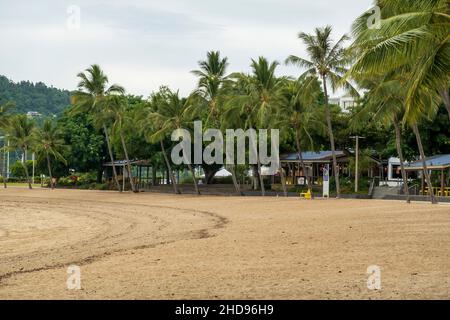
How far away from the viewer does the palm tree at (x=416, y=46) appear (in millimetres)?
12883

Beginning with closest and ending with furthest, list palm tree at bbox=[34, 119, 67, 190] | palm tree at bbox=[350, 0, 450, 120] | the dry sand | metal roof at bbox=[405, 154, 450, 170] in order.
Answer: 1. the dry sand
2. palm tree at bbox=[350, 0, 450, 120]
3. metal roof at bbox=[405, 154, 450, 170]
4. palm tree at bbox=[34, 119, 67, 190]

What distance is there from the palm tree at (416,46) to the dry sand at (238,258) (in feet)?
10.9

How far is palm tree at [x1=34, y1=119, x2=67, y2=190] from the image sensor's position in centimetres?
6494

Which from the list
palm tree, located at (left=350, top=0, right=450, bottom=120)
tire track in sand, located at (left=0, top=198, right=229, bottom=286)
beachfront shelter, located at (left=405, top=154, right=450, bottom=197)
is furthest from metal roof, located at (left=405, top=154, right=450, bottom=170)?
palm tree, located at (left=350, top=0, right=450, bottom=120)

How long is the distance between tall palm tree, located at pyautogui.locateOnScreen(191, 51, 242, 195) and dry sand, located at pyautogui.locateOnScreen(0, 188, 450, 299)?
77.4 ft

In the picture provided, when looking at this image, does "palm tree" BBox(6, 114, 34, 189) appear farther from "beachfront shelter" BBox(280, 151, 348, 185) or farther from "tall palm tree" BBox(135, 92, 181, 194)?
"beachfront shelter" BBox(280, 151, 348, 185)

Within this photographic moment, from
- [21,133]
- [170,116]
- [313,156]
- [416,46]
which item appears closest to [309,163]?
[313,156]

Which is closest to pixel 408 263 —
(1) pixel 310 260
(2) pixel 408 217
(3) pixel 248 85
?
(1) pixel 310 260

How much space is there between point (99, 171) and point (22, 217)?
42.2 meters

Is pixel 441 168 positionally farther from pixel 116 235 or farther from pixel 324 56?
pixel 116 235

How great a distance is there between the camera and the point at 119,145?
188 feet

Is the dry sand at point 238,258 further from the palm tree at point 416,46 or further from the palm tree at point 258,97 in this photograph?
the palm tree at point 258,97

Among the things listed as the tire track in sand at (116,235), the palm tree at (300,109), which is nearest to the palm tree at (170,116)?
the palm tree at (300,109)
